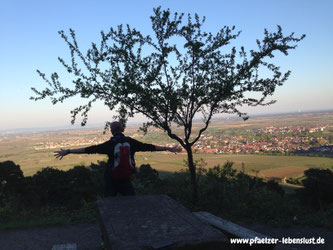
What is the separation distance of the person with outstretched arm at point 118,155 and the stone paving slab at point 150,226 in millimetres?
396

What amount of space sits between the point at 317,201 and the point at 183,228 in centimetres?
1055

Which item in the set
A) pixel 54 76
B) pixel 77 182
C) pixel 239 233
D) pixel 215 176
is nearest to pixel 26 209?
pixel 77 182

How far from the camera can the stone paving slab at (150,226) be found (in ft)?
8.94

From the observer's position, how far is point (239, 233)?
14.6 ft

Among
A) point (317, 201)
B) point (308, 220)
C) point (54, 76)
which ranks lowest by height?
point (317, 201)

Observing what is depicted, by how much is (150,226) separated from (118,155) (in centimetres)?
158

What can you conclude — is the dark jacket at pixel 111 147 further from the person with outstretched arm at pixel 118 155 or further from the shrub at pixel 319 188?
the shrub at pixel 319 188

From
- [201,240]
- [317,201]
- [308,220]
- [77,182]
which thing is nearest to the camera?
[201,240]

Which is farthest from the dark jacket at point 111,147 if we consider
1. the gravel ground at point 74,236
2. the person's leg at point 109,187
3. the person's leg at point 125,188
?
the gravel ground at point 74,236

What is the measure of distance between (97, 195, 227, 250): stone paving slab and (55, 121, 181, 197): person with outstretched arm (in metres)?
0.40

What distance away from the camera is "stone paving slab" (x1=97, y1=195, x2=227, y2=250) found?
2725 mm

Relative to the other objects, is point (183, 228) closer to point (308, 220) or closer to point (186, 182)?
point (308, 220)

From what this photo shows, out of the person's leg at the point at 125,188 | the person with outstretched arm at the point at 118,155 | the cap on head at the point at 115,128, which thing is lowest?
the person's leg at the point at 125,188

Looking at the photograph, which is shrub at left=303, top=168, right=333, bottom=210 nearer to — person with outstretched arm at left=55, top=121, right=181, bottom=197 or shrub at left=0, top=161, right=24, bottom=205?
person with outstretched arm at left=55, top=121, right=181, bottom=197
